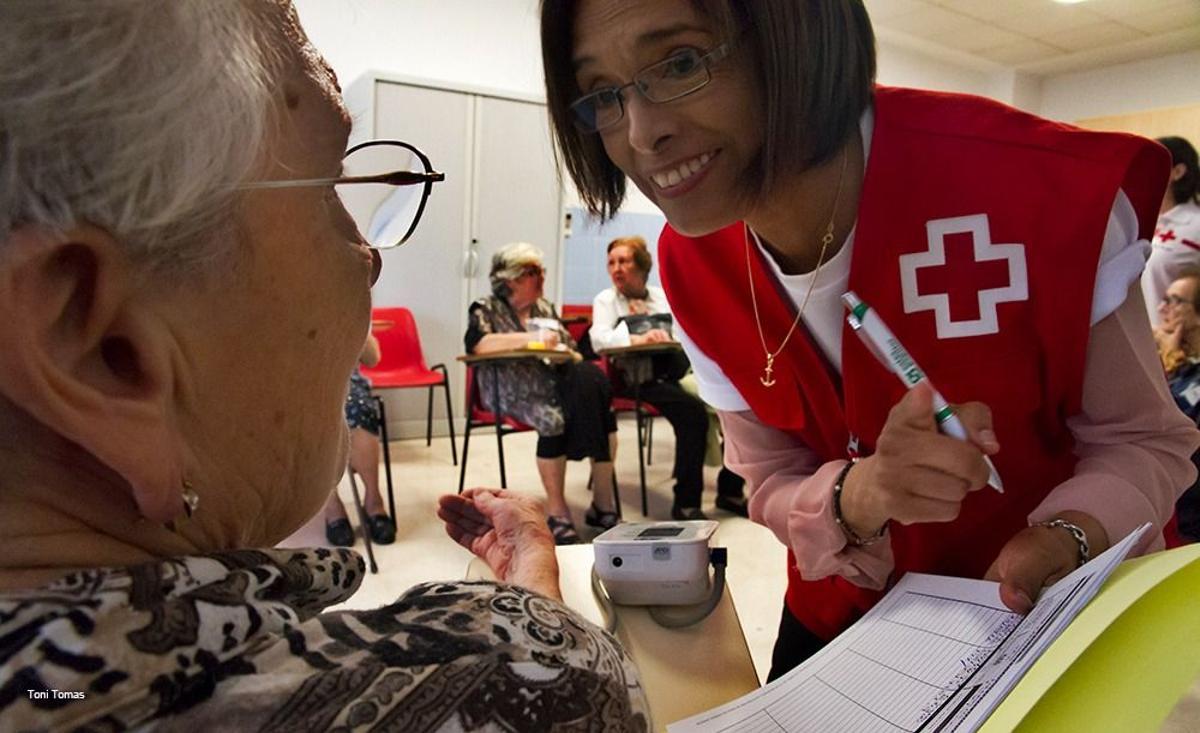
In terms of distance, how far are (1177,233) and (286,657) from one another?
387 cm

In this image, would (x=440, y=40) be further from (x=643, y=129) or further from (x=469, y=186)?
(x=643, y=129)

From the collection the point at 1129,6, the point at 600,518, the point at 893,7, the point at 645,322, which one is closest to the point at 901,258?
the point at 600,518

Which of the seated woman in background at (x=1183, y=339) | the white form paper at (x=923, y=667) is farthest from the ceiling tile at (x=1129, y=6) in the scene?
the white form paper at (x=923, y=667)

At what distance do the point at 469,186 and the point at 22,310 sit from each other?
458cm

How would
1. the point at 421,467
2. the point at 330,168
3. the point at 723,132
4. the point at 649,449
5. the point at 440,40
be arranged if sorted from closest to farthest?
the point at 330,168 → the point at 723,132 → the point at 421,467 → the point at 649,449 → the point at 440,40

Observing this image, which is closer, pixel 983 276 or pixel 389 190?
pixel 389 190

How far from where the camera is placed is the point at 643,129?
2.93 feet

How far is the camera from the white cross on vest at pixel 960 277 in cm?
82

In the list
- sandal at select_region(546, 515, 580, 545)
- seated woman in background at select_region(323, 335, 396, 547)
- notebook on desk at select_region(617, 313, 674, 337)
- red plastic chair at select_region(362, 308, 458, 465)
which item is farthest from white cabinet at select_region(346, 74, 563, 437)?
sandal at select_region(546, 515, 580, 545)

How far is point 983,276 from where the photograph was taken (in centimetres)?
83

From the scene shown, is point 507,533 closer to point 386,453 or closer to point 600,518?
point 386,453

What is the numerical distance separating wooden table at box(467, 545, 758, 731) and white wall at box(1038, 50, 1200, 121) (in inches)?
333

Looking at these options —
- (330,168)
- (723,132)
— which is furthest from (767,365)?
(330,168)

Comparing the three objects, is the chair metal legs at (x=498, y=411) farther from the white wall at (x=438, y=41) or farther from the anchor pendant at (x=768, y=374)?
the anchor pendant at (x=768, y=374)
